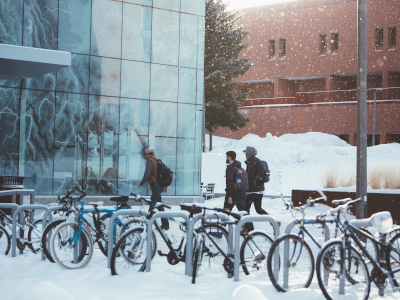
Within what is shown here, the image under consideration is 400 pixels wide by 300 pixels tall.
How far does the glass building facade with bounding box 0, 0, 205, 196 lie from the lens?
16562 mm

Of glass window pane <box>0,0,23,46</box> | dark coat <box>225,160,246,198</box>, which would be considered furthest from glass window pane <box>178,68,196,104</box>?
dark coat <box>225,160,246,198</box>

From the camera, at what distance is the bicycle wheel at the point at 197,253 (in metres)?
→ 6.32

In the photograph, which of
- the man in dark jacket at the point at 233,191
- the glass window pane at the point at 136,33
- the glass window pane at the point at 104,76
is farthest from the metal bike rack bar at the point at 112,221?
the glass window pane at the point at 136,33

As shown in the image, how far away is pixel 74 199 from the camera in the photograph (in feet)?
23.3

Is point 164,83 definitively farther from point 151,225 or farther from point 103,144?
point 151,225

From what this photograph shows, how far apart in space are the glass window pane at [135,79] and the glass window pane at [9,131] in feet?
12.7

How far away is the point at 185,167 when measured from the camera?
62.4 feet

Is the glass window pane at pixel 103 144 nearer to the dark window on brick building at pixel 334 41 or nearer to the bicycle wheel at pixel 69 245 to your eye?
the bicycle wheel at pixel 69 245

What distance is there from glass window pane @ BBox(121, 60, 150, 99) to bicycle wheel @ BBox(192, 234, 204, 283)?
12473 millimetres

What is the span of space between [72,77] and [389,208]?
450 inches

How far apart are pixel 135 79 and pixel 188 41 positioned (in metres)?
2.71

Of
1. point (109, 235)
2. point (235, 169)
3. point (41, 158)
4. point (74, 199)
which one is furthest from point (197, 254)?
point (41, 158)

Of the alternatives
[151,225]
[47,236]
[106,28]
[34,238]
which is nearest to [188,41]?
[106,28]

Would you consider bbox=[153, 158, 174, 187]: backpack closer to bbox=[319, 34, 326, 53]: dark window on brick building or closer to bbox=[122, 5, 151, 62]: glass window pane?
bbox=[122, 5, 151, 62]: glass window pane
